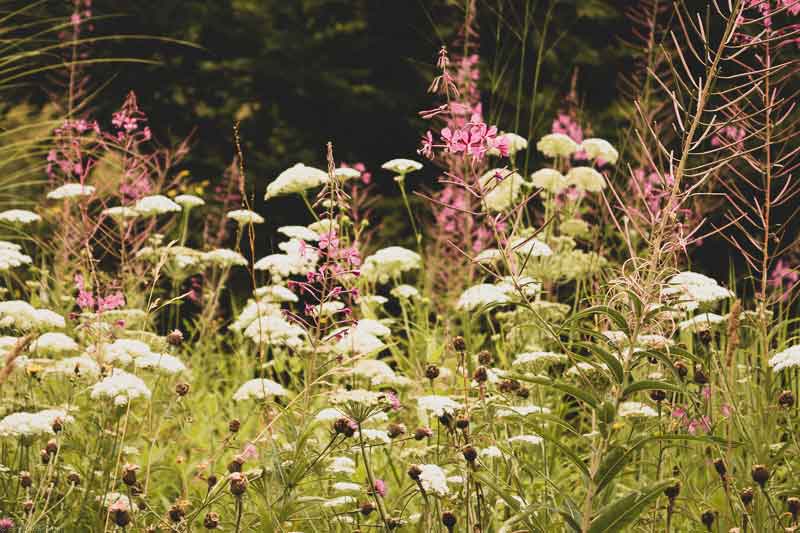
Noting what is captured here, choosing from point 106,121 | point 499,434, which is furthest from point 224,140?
point 499,434

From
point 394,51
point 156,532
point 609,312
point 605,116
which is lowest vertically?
point 156,532

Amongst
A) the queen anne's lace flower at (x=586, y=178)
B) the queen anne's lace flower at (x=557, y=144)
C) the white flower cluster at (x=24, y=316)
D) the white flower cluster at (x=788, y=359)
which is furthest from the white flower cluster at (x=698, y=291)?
the white flower cluster at (x=24, y=316)

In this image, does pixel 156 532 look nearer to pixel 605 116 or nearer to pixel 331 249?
pixel 331 249

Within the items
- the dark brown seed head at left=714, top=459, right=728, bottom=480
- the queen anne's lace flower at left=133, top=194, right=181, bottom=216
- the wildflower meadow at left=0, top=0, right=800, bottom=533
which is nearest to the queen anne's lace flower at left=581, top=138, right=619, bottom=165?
the wildflower meadow at left=0, top=0, right=800, bottom=533

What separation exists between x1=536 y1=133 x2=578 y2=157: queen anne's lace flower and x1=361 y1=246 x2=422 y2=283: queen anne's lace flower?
0.86 m

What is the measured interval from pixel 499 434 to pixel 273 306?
41.7 inches

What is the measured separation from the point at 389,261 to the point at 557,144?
3.48ft

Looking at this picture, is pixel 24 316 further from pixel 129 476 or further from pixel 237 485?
pixel 237 485

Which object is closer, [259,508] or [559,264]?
[259,508]

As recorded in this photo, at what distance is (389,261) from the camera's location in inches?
144

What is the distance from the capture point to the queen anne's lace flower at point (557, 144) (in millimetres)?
3965

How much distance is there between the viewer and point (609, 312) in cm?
155

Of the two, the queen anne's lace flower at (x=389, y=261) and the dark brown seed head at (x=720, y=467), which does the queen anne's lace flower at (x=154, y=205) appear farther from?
the dark brown seed head at (x=720, y=467)

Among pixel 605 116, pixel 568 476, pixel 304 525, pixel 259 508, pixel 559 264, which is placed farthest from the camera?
pixel 605 116
